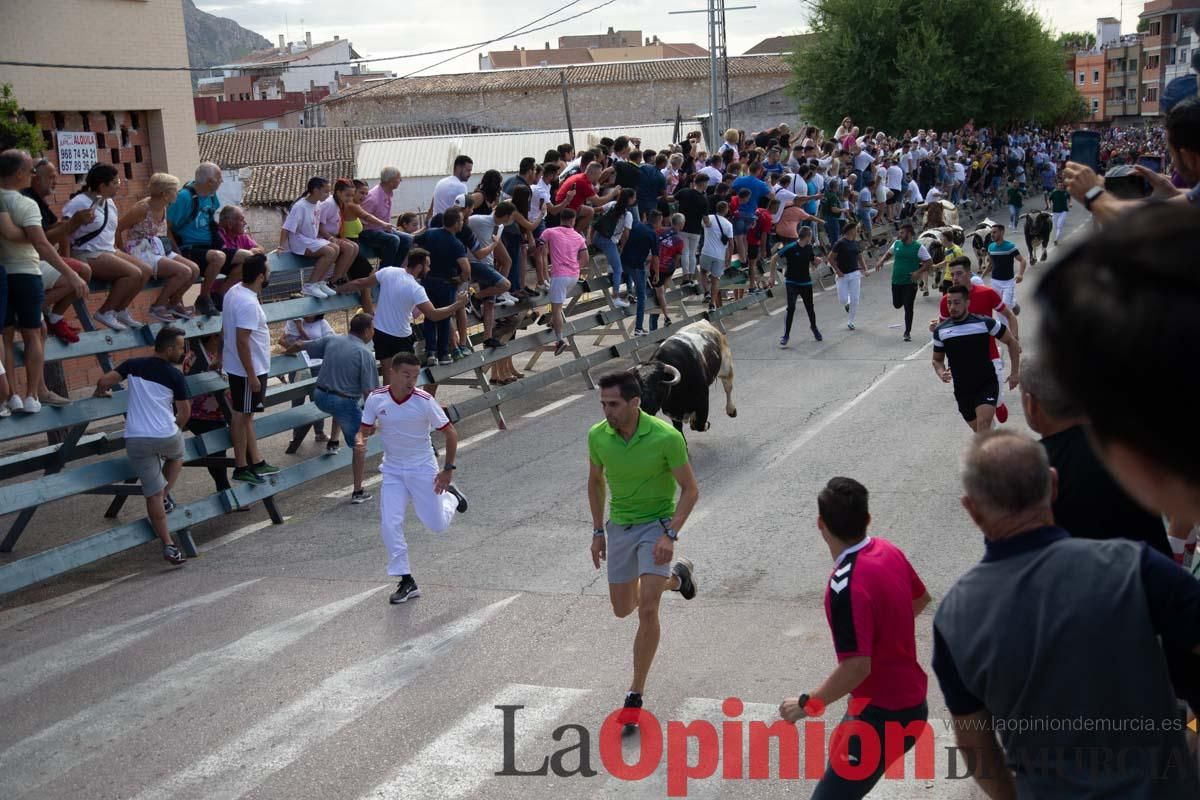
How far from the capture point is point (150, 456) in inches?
431

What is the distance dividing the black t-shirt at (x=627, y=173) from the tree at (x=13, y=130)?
26.8 ft

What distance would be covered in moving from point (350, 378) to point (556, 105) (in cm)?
5862

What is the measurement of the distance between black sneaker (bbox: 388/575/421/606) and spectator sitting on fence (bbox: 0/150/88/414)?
383 cm

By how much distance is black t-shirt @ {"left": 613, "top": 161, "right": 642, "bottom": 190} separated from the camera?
64.2 ft

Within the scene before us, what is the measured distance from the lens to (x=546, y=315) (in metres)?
18.4

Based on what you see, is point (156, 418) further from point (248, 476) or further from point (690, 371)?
point (690, 371)

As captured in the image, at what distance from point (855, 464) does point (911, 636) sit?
7.96m

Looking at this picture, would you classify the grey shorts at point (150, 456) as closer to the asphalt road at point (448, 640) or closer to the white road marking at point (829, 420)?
the asphalt road at point (448, 640)

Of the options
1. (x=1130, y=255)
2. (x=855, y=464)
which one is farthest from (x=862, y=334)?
(x=1130, y=255)

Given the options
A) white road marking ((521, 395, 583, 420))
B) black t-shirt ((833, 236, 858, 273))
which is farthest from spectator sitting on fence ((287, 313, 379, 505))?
black t-shirt ((833, 236, 858, 273))

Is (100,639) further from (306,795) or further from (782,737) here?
(782,737)

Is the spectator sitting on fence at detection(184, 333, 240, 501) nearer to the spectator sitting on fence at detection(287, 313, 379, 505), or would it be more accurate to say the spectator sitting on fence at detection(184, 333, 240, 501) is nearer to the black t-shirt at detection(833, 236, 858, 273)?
the spectator sitting on fence at detection(287, 313, 379, 505)

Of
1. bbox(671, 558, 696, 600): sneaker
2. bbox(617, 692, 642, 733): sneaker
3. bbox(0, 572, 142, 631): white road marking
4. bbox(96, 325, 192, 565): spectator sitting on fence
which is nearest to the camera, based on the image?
bbox(617, 692, 642, 733): sneaker

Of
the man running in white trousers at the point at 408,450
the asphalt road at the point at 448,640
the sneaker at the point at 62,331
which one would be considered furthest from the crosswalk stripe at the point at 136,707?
the sneaker at the point at 62,331
